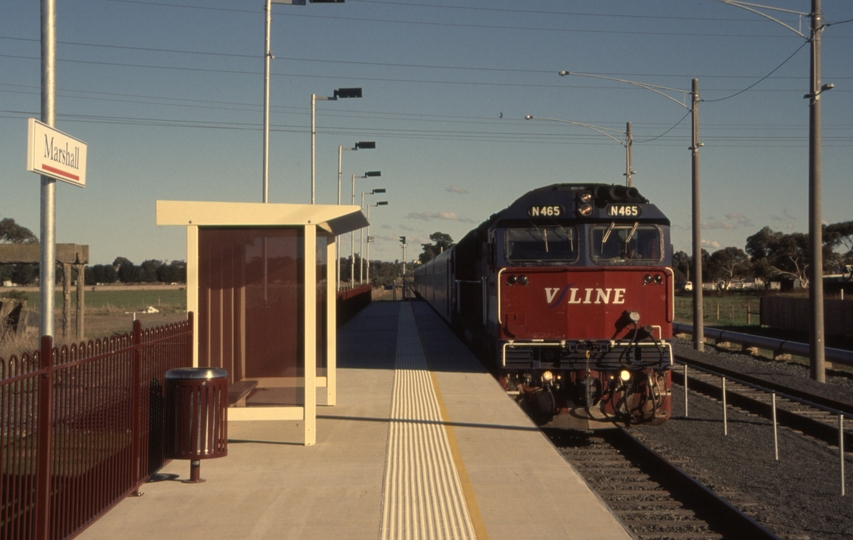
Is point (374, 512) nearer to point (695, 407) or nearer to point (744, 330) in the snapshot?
point (695, 407)

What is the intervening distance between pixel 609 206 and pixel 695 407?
187 inches

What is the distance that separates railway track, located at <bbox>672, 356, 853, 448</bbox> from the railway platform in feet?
13.1

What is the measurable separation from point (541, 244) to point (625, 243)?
1217 millimetres

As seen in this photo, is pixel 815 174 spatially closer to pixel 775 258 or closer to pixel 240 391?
pixel 240 391

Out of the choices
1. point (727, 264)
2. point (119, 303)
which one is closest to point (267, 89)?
point (119, 303)

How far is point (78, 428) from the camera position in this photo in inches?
235

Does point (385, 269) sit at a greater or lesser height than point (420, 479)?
greater

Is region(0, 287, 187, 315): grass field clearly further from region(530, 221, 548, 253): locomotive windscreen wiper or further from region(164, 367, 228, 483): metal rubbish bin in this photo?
region(164, 367, 228, 483): metal rubbish bin

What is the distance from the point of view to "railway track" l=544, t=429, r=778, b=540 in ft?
24.5

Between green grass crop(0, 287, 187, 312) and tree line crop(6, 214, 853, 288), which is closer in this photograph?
green grass crop(0, 287, 187, 312)

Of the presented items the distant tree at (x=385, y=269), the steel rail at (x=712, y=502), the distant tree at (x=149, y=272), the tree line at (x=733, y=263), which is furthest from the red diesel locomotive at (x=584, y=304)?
the distant tree at (x=385, y=269)

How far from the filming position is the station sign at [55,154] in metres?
6.14

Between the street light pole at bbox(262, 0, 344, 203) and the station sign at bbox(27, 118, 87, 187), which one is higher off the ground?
the street light pole at bbox(262, 0, 344, 203)

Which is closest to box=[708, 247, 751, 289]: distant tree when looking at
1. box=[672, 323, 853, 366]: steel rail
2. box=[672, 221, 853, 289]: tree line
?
box=[672, 221, 853, 289]: tree line
